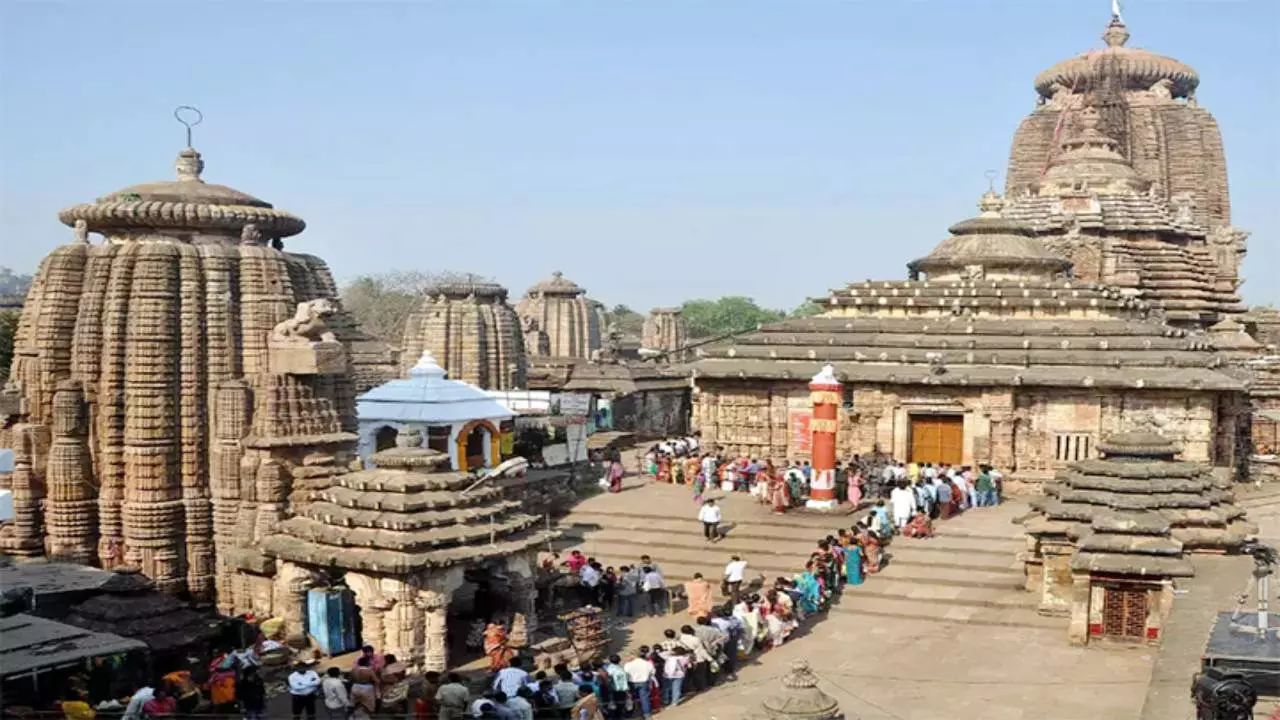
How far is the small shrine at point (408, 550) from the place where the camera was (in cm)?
1576

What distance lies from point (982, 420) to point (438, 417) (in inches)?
463

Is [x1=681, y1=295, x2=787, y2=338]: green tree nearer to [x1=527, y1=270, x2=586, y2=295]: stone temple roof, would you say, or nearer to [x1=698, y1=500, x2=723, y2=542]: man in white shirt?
[x1=527, y1=270, x2=586, y2=295]: stone temple roof

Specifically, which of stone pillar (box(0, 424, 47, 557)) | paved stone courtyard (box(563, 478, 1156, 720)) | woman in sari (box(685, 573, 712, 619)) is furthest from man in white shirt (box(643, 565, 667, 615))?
stone pillar (box(0, 424, 47, 557))

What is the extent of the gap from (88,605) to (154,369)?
4.05m

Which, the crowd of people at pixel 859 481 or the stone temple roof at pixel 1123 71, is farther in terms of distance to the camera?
the stone temple roof at pixel 1123 71

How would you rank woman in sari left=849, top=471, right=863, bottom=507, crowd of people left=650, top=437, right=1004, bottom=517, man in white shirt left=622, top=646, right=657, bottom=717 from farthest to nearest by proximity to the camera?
woman in sari left=849, top=471, right=863, bottom=507
crowd of people left=650, top=437, right=1004, bottom=517
man in white shirt left=622, top=646, right=657, bottom=717

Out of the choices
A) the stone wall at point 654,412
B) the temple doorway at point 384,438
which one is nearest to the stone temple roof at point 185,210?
the temple doorway at point 384,438

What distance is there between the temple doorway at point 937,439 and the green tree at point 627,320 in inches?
3273

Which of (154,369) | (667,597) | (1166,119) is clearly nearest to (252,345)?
(154,369)

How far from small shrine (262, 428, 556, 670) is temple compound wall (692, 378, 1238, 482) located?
41.3ft

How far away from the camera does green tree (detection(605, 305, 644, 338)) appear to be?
118500mm

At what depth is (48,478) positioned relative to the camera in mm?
18391

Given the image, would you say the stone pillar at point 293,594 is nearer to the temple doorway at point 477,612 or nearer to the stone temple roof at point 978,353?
the temple doorway at point 477,612

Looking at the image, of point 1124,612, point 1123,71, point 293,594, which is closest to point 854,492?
point 1124,612
